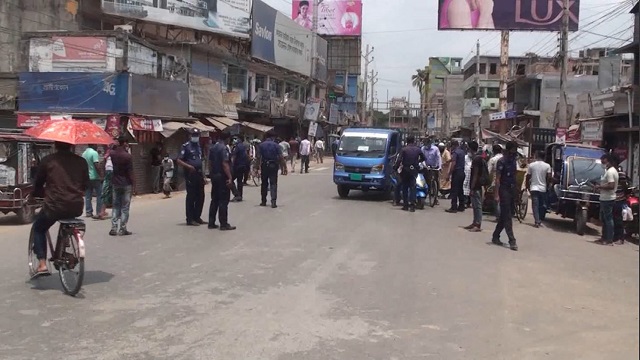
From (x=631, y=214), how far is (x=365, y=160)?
760 cm

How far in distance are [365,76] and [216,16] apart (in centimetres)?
4044

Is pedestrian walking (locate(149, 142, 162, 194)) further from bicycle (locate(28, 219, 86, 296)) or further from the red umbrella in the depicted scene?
bicycle (locate(28, 219, 86, 296))

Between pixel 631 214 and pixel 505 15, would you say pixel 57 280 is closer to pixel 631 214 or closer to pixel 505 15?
pixel 631 214

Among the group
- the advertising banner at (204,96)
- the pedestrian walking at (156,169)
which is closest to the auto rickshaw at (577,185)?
the pedestrian walking at (156,169)

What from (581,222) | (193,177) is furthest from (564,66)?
(193,177)

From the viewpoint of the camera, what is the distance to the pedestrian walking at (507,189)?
1051 cm

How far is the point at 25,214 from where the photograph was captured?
12781mm

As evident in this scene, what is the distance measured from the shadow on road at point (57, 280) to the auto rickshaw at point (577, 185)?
1018cm

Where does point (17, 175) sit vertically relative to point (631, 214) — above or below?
above

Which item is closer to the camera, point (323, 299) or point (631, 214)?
point (323, 299)

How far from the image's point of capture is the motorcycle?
40.0 ft

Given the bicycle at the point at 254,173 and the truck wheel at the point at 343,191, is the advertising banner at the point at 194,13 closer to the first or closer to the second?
the bicycle at the point at 254,173

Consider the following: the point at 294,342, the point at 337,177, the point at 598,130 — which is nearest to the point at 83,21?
the point at 337,177

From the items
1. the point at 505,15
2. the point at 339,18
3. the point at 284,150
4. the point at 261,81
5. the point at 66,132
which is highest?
the point at 339,18
